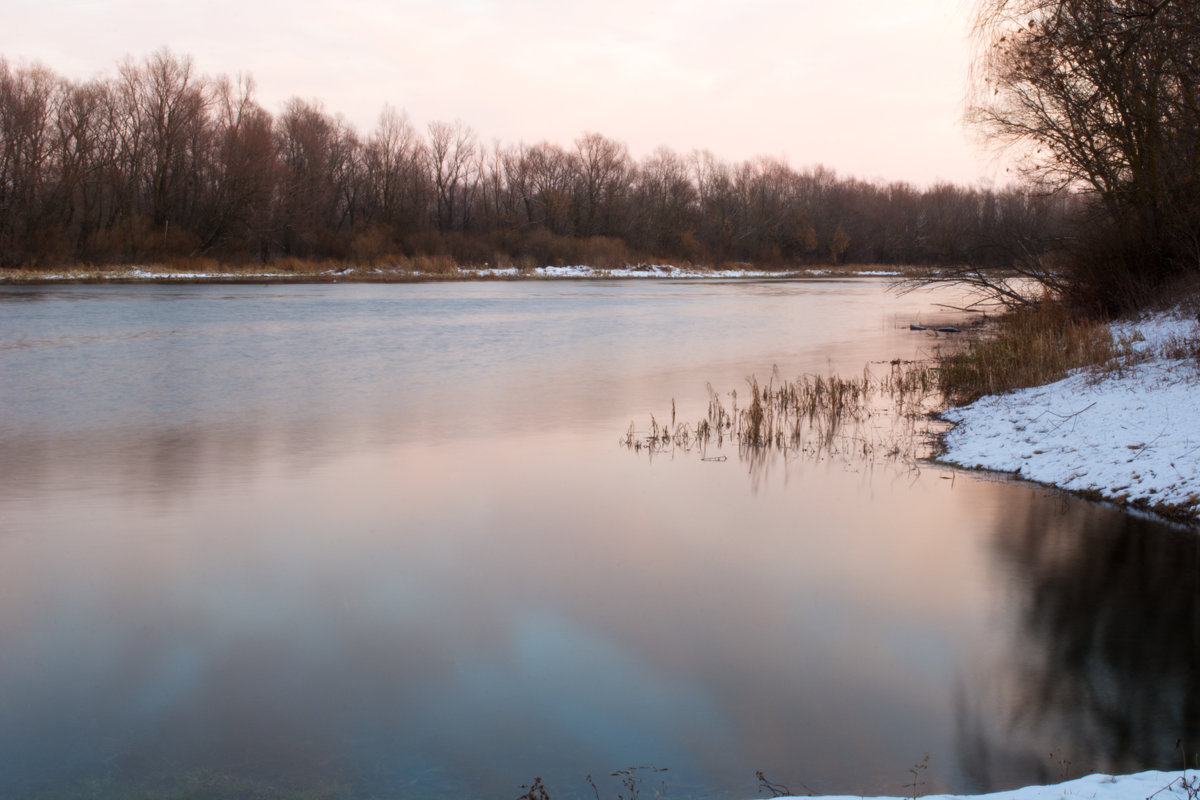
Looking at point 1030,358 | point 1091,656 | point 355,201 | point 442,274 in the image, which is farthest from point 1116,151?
point 355,201

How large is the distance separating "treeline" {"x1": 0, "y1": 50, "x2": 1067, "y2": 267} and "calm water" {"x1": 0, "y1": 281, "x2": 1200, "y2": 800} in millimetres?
10385

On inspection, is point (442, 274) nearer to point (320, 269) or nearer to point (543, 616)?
point (320, 269)

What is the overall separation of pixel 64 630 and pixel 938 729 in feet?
15.2

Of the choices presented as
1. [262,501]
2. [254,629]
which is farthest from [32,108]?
[254,629]

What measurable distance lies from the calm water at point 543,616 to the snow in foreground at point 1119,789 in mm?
524

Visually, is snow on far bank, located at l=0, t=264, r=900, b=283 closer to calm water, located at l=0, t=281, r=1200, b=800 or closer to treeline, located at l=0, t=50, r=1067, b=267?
treeline, located at l=0, t=50, r=1067, b=267

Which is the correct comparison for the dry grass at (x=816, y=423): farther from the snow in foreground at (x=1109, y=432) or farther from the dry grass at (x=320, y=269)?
the dry grass at (x=320, y=269)

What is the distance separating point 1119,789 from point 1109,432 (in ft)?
20.9

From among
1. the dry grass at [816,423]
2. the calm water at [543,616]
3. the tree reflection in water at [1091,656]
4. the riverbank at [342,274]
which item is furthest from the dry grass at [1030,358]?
the riverbank at [342,274]

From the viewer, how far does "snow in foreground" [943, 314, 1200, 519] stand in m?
7.79

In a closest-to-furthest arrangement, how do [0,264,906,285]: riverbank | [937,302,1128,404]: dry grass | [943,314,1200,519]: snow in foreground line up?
[943,314,1200,519]: snow in foreground → [937,302,1128,404]: dry grass → [0,264,906,285]: riverbank

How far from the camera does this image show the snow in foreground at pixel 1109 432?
7789 mm

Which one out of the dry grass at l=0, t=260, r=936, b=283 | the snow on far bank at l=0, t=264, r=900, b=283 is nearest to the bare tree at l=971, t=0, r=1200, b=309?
the dry grass at l=0, t=260, r=936, b=283

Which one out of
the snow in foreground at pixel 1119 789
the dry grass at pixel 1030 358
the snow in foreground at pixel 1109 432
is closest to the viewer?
the snow in foreground at pixel 1119 789
